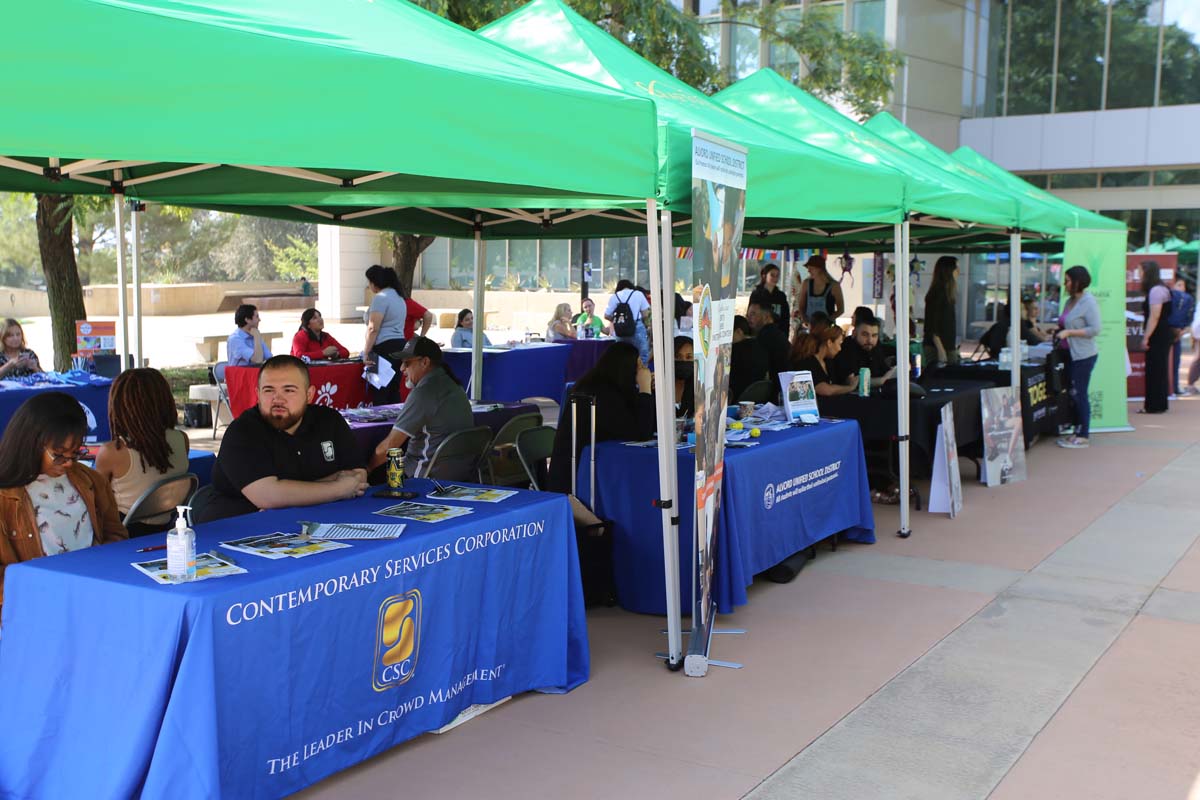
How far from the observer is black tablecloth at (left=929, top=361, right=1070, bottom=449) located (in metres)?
10.4

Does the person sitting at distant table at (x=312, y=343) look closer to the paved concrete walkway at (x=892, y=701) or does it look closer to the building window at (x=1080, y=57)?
the paved concrete walkway at (x=892, y=701)

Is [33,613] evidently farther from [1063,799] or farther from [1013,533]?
[1013,533]

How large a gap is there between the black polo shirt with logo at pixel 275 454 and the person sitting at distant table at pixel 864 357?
470 cm

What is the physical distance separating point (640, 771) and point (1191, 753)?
6.67 feet

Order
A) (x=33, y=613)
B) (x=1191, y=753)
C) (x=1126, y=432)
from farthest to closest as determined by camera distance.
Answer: (x=1126, y=432) < (x=1191, y=753) < (x=33, y=613)

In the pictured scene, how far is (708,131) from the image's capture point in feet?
15.7

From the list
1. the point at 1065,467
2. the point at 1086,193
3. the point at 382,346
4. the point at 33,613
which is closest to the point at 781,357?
the point at 1065,467

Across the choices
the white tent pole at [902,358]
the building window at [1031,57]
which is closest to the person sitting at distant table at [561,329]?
the white tent pole at [902,358]

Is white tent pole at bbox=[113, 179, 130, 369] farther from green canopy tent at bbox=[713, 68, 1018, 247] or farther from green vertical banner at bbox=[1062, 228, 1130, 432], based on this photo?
green vertical banner at bbox=[1062, 228, 1130, 432]

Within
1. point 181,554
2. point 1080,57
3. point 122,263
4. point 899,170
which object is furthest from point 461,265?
point 181,554

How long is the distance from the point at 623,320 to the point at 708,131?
8579 mm

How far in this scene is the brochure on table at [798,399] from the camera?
664cm

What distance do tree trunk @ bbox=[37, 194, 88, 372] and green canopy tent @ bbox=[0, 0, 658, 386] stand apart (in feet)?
26.3

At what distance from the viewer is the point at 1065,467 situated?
1016 cm
